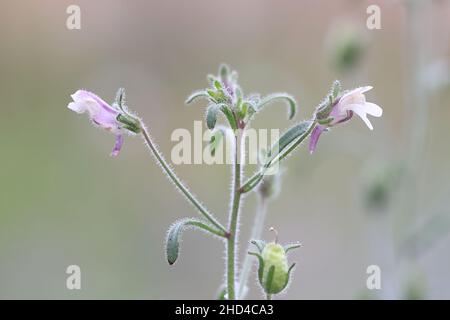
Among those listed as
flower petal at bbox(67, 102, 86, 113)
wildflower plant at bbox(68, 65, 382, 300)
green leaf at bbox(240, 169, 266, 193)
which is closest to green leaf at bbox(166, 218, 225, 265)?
wildflower plant at bbox(68, 65, 382, 300)

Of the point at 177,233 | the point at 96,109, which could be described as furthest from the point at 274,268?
the point at 96,109

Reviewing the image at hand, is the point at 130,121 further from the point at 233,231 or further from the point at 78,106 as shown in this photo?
the point at 233,231

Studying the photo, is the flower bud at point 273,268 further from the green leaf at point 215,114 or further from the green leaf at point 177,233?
the green leaf at point 215,114

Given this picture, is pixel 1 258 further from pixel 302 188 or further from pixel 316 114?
pixel 316 114

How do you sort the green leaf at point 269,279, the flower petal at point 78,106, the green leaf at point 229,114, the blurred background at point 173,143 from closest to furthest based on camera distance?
the green leaf at point 269,279 → the green leaf at point 229,114 → the flower petal at point 78,106 → the blurred background at point 173,143

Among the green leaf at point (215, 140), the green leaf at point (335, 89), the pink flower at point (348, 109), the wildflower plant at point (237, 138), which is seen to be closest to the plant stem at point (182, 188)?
the wildflower plant at point (237, 138)

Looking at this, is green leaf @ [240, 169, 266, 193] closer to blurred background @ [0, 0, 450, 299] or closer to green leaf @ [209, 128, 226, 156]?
green leaf @ [209, 128, 226, 156]
